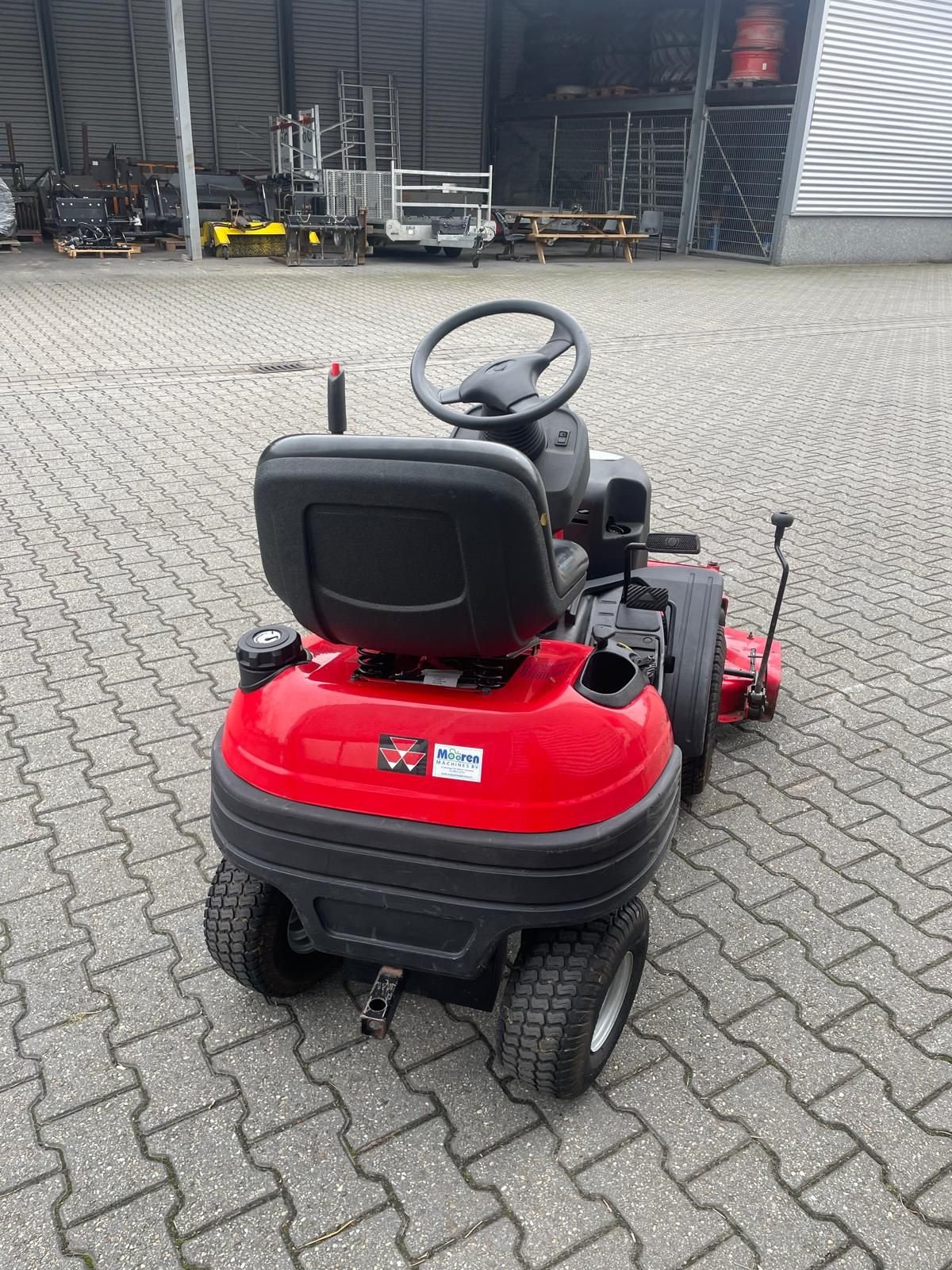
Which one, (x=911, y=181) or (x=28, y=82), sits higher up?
(x=28, y=82)

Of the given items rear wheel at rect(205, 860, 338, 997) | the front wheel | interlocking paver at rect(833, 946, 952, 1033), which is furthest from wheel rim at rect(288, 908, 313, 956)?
interlocking paver at rect(833, 946, 952, 1033)

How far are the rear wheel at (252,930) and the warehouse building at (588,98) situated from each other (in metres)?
14.1

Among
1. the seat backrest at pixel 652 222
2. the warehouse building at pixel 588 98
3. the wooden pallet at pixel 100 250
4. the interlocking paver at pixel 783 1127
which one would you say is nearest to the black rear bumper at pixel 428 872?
the interlocking paver at pixel 783 1127

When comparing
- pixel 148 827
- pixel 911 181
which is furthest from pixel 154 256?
pixel 148 827

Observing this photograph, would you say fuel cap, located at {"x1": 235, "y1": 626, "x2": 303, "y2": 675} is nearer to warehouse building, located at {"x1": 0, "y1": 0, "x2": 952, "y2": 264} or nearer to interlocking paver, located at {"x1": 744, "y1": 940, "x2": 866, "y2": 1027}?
interlocking paver, located at {"x1": 744, "y1": 940, "x2": 866, "y2": 1027}

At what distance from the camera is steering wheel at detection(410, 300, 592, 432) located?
2207 mm

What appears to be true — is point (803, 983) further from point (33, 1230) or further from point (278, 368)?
point (278, 368)

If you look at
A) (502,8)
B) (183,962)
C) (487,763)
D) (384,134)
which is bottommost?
(183,962)

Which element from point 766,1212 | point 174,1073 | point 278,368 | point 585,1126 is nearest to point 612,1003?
point 585,1126

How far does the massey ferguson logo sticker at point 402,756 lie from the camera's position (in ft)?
6.06

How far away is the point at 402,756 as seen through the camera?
185 cm

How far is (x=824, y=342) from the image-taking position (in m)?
10.4

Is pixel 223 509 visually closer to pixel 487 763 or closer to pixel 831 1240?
pixel 487 763

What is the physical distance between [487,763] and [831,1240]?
3.51ft
